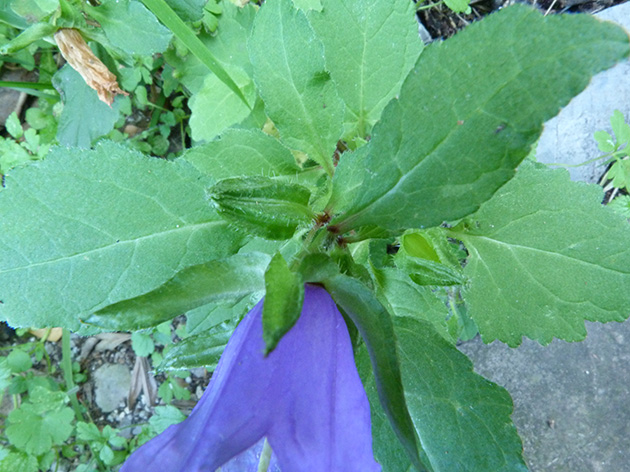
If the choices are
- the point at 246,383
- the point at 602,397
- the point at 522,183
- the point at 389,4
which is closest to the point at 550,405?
the point at 602,397

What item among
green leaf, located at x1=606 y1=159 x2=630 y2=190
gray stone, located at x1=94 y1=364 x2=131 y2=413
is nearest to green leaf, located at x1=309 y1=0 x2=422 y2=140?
green leaf, located at x1=606 y1=159 x2=630 y2=190

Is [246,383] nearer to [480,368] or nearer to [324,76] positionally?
[324,76]

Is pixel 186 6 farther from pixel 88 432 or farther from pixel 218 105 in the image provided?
pixel 88 432

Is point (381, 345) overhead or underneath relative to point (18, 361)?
overhead

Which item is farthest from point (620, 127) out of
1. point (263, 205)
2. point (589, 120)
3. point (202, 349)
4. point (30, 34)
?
point (30, 34)

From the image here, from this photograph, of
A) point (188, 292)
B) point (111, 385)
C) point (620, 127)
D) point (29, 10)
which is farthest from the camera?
point (111, 385)

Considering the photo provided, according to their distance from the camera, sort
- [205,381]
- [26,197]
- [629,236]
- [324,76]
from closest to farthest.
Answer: [26,197] < [324,76] < [629,236] < [205,381]

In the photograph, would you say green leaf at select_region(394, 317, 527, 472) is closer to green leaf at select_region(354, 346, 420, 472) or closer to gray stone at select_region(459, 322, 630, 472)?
green leaf at select_region(354, 346, 420, 472)

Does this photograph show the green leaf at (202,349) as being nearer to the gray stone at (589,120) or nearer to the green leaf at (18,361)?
the gray stone at (589,120)
